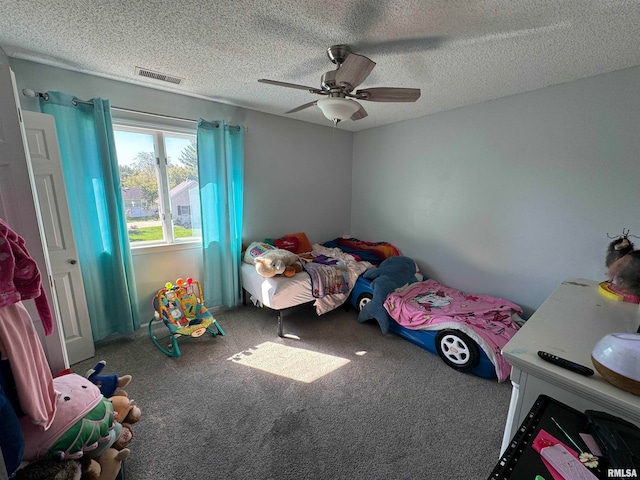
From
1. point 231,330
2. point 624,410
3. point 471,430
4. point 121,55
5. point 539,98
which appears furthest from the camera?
point 231,330

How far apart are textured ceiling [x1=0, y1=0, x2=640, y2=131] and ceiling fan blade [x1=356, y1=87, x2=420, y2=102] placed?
28 cm

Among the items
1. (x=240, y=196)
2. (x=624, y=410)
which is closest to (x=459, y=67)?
(x=624, y=410)

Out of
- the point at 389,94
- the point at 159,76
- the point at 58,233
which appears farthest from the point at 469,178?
the point at 58,233

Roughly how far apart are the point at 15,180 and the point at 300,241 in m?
2.58

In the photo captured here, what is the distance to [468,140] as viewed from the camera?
281cm

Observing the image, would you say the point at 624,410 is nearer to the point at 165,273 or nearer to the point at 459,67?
the point at 459,67

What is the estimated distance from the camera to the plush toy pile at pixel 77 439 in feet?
3.18

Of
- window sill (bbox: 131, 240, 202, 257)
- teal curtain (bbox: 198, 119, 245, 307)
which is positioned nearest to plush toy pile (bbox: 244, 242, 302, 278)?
teal curtain (bbox: 198, 119, 245, 307)

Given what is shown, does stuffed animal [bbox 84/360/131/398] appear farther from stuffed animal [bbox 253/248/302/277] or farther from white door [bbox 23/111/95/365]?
stuffed animal [bbox 253/248/302/277]

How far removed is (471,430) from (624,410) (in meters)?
1.08

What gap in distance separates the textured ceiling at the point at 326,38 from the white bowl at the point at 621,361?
5.07ft

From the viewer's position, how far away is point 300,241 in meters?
3.49

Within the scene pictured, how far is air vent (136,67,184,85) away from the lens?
2.06m

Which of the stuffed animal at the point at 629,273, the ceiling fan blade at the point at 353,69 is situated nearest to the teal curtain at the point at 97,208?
the ceiling fan blade at the point at 353,69
